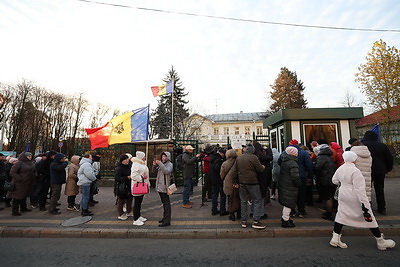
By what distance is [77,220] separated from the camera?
216 inches

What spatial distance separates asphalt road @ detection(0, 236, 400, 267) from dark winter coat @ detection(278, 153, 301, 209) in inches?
31.2

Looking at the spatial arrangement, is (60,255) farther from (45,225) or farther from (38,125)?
(38,125)

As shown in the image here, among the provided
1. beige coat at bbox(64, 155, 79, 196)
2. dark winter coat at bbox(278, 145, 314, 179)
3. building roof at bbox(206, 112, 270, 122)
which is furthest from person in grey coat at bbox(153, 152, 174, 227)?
building roof at bbox(206, 112, 270, 122)

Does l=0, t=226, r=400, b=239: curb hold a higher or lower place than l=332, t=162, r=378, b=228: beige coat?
lower

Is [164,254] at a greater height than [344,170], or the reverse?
[344,170]

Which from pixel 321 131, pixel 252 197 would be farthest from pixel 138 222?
pixel 321 131

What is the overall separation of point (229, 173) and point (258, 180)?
760mm

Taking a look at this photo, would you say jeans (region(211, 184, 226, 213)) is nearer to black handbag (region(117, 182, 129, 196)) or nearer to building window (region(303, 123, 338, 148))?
black handbag (region(117, 182, 129, 196))

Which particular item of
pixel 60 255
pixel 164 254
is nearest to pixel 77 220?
pixel 60 255

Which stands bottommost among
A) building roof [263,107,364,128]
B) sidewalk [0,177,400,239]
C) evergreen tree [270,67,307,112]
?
sidewalk [0,177,400,239]

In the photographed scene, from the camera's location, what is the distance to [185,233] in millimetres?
4504

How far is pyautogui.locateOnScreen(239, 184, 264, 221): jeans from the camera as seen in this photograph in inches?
181

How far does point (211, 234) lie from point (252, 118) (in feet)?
162

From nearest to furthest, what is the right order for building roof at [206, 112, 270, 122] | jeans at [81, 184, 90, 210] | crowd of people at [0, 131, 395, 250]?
1. crowd of people at [0, 131, 395, 250]
2. jeans at [81, 184, 90, 210]
3. building roof at [206, 112, 270, 122]
